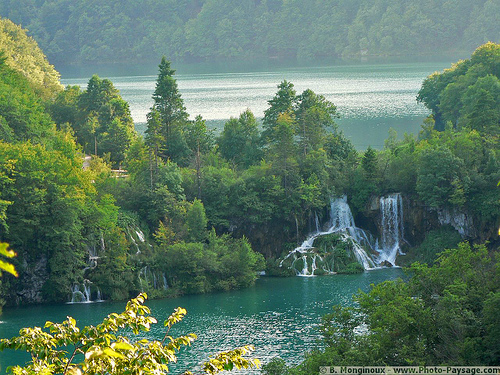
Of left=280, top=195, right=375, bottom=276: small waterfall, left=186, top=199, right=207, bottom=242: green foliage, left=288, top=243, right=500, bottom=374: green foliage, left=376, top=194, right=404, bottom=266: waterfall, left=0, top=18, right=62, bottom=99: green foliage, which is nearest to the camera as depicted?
left=288, top=243, right=500, bottom=374: green foliage

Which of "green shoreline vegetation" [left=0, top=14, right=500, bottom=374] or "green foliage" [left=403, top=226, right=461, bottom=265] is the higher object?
"green shoreline vegetation" [left=0, top=14, right=500, bottom=374]

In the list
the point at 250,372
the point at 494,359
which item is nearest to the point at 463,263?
the point at 494,359

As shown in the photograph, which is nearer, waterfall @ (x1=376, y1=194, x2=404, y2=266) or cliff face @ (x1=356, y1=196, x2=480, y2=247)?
cliff face @ (x1=356, y1=196, x2=480, y2=247)

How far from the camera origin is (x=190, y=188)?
198 ft

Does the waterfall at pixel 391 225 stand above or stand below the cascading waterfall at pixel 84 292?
above

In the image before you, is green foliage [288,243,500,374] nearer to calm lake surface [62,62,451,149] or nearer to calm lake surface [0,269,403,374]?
calm lake surface [0,269,403,374]

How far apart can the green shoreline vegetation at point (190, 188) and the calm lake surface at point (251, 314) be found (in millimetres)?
1709

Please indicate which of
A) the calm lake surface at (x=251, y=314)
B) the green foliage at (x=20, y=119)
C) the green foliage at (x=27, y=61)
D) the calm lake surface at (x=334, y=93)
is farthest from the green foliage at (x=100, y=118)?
the calm lake surface at (x=251, y=314)

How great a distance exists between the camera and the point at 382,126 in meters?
98.4

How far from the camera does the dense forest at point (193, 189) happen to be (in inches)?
2053

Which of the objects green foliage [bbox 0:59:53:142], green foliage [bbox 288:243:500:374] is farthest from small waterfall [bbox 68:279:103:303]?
green foliage [bbox 288:243:500:374]

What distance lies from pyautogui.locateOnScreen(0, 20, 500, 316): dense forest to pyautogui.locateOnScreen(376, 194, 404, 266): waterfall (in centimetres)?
71

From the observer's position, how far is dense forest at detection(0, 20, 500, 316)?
52156mm

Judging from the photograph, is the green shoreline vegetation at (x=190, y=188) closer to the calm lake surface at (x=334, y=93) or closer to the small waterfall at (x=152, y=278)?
the small waterfall at (x=152, y=278)
